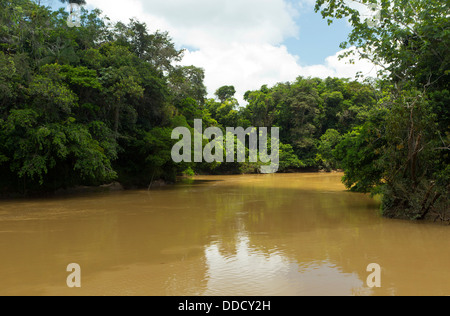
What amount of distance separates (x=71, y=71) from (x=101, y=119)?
328cm

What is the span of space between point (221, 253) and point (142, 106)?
56.7 feet

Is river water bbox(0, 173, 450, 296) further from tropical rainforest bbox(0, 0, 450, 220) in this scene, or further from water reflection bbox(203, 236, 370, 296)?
tropical rainforest bbox(0, 0, 450, 220)

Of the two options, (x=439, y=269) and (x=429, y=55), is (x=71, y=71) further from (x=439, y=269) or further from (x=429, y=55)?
(x=439, y=269)

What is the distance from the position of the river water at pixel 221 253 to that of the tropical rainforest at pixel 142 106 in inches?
68.9

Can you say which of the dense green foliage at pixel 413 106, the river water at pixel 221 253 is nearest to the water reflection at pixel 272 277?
the river water at pixel 221 253

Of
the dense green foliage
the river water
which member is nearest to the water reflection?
the river water

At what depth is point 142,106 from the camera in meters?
22.3

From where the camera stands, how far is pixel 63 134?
14.4m

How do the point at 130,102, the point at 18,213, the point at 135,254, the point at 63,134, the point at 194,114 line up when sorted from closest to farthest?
the point at 135,254
the point at 18,213
the point at 63,134
the point at 130,102
the point at 194,114

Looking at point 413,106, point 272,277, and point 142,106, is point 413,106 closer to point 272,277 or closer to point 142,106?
point 272,277

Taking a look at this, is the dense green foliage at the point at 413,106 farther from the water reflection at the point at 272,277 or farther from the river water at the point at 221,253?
the water reflection at the point at 272,277

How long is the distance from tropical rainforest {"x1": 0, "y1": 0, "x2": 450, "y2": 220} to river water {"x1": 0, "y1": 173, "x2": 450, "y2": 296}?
1750 mm

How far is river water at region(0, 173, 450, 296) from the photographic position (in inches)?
189
